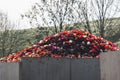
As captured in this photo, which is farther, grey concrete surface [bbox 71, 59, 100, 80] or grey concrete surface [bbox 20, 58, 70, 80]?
grey concrete surface [bbox 20, 58, 70, 80]

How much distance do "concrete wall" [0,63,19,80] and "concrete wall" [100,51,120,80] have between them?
793 centimetres

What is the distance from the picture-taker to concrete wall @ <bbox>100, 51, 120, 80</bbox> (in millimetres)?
10930

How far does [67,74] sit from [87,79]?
836 millimetres

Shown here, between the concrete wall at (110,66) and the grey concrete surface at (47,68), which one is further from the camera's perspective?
the grey concrete surface at (47,68)

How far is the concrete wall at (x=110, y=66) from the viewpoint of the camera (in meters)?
10.9

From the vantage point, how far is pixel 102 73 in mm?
12055

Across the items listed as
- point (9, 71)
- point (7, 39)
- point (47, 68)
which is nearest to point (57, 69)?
point (47, 68)

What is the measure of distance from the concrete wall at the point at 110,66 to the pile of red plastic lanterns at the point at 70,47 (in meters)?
10.1

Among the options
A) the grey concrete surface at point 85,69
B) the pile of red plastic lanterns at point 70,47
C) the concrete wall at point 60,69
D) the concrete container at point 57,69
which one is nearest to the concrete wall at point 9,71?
the concrete container at point 57,69

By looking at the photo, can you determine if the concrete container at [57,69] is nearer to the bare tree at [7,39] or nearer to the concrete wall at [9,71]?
the concrete wall at [9,71]

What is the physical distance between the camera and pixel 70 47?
2288 cm

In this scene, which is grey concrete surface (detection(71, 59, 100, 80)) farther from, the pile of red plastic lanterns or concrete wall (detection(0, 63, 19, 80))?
the pile of red plastic lanterns

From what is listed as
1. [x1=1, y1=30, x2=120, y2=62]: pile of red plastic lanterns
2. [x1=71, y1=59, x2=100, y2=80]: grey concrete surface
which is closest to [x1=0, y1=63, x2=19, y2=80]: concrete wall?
[x1=1, y1=30, x2=120, y2=62]: pile of red plastic lanterns

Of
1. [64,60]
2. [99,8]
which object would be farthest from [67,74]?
[99,8]
